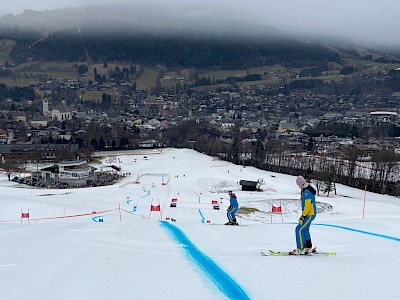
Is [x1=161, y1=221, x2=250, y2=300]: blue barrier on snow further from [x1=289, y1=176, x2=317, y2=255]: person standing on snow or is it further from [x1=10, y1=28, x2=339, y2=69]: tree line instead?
[x1=10, y1=28, x2=339, y2=69]: tree line

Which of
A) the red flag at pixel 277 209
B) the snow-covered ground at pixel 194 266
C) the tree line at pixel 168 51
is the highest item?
the tree line at pixel 168 51

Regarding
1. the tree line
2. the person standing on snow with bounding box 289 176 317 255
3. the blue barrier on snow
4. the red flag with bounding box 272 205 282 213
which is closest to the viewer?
the blue barrier on snow

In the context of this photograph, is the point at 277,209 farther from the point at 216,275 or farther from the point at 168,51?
the point at 168,51

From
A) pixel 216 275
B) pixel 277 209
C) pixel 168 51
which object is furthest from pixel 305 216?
pixel 168 51

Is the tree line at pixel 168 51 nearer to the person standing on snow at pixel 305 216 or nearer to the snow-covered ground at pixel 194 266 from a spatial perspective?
the snow-covered ground at pixel 194 266

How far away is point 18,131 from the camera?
59.7 metres

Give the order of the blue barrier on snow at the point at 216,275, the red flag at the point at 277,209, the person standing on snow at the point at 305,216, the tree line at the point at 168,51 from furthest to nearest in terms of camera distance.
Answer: the tree line at the point at 168,51 → the red flag at the point at 277,209 → the person standing on snow at the point at 305,216 → the blue barrier on snow at the point at 216,275

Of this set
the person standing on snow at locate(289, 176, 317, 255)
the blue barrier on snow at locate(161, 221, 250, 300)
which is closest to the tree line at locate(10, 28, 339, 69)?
the person standing on snow at locate(289, 176, 317, 255)

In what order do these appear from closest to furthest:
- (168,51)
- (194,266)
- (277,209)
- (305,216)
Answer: (194,266) → (305,216) → (277,209) → (168,51)

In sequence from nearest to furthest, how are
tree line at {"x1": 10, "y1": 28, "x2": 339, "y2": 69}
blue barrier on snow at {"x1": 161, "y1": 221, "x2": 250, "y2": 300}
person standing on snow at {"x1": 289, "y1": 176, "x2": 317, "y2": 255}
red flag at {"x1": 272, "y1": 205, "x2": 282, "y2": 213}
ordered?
blue barrier on snow at {"x1": 161, "y1": 221, "x2": 250, "y2": 300}
person standing on snow at {"x1": 289, "y1": 176, "x2": 317, "y2": 255}
red flag at {"x1": 272, "y1": 205, "x2": 282, "y2": 213}
tree line at {"x1": 10, "y1": 28, "x2": 339, "y2": 69}

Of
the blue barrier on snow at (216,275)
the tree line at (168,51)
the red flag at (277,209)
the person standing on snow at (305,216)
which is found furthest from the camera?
the tree line at (168,51)

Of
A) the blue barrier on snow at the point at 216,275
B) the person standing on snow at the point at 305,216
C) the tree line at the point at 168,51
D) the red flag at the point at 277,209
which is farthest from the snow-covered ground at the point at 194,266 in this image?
the tree line at the point at 168,51

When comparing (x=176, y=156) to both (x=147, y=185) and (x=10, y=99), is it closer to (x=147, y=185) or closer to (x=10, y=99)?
(x=147, y=185)

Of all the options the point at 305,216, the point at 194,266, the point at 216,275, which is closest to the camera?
the point at 216,275
